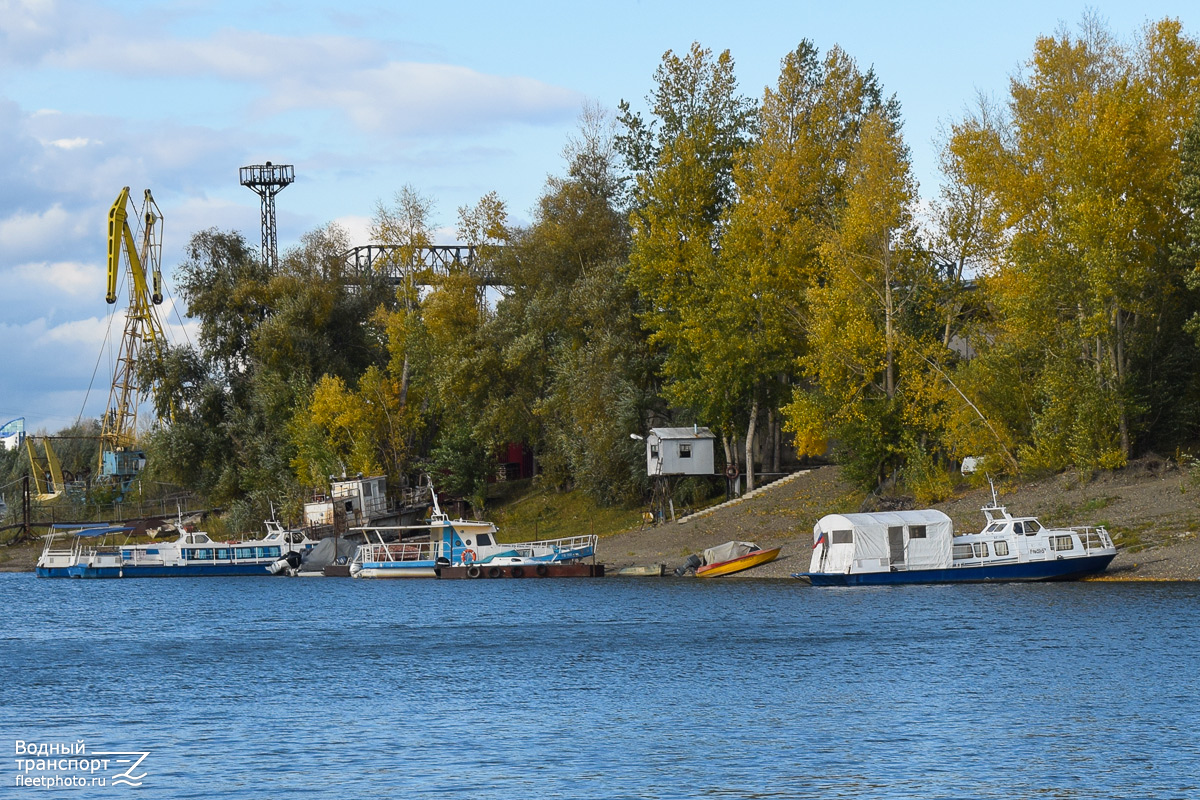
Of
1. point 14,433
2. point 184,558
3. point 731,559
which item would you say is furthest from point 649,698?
point 14,433

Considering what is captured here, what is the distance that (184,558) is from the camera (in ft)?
304

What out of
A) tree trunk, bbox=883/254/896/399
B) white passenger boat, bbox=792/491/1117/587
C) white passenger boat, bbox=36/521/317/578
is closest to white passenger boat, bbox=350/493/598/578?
white passenger boat, bbox=36/521/317/578

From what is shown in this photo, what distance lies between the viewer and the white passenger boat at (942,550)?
53.2 meters

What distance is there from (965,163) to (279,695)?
45104mm

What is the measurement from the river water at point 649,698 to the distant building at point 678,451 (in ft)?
72.1

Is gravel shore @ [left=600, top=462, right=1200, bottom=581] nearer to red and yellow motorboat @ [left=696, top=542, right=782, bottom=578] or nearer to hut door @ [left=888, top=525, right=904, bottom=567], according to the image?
red and yellow motorboat @ [left=696, top=542, right=782, bottom=578]

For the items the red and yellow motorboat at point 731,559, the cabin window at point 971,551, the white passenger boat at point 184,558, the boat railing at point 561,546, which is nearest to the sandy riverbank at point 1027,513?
the red and yellow motorboat at point 731,559

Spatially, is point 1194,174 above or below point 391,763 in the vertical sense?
above

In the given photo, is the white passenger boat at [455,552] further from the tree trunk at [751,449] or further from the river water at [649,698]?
the river water at [649,698]

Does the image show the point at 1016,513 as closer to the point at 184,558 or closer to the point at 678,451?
the point at 678,451

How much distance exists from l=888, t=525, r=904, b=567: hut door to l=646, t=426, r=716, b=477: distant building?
24.3 m

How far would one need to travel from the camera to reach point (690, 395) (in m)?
77.2

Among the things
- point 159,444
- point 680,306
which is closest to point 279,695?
point 680,306

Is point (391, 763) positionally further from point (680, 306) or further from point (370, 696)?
point (680, 306)
